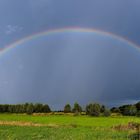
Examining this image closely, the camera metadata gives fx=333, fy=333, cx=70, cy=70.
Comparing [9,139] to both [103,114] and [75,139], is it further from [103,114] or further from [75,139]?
[103,114]

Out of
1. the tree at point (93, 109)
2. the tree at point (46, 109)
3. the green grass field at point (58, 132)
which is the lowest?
the green grass field at point (58, 132)

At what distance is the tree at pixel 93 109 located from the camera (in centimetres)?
9000

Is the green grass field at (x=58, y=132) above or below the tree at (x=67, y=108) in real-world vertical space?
below

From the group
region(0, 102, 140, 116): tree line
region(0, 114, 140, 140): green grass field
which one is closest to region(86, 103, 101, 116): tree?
region(0, 102, 140, 116): tree line

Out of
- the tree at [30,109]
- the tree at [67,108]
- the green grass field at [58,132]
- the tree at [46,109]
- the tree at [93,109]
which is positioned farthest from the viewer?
the tree at [46,109]

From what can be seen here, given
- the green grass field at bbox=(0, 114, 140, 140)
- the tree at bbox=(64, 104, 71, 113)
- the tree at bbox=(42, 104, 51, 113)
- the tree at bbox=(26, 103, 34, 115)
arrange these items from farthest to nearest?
the tree at bbox=(42, 104, 51, 113) < the tree at bbox=(26, 103, 34, 115) < the tree at bbox=(64, 104, 71, 113) < the green grass field at bbox=(0, 114, 140, 140)

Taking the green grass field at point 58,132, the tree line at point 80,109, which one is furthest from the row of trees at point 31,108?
the green grass field at point 58,132

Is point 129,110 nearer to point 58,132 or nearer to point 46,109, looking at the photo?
point 46,109

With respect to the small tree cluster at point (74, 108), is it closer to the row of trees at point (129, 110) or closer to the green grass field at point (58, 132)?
the row of trees at point (129, 110)

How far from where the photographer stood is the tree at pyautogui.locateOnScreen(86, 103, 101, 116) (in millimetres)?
90000

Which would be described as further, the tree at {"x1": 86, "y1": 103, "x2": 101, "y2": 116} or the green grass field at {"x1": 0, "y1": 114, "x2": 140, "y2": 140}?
the tree at {"x1": 86, "y1": 103, "x2": 101, "y2": 116}

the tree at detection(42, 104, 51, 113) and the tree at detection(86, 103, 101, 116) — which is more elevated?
the tree at detection(42, 104, 51, 113)

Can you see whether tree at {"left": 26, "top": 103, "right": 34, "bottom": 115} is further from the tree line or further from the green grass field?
the green grass field

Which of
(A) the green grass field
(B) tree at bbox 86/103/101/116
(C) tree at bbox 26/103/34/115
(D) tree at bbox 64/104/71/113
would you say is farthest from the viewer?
(C) tree at bbox 26/103/34/115
